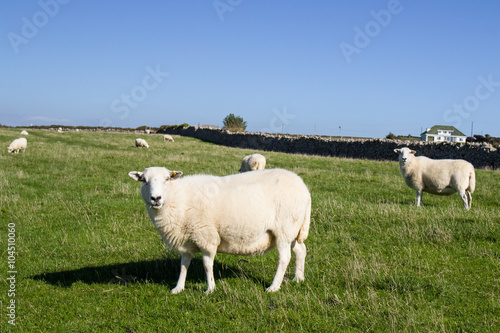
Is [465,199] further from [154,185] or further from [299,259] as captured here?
[154,185]

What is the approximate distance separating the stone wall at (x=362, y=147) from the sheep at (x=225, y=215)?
70.3ft

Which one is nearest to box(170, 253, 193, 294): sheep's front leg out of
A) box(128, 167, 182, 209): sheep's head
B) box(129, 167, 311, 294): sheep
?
box(129, 167, 311, 294): sheep

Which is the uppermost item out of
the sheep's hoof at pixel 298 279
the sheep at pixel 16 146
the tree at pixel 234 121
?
the tree at pixel 234 121

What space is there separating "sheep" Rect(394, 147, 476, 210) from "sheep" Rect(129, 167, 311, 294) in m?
7.22

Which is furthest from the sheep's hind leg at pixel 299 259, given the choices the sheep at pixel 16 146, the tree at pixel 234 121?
the tree at pixel 234 121

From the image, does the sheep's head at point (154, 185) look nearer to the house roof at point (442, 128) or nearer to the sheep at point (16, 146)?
the sheep at point (16, 146)

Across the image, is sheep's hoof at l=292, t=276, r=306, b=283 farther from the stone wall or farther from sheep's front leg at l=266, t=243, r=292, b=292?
the stone wall

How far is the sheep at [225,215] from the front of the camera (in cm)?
480

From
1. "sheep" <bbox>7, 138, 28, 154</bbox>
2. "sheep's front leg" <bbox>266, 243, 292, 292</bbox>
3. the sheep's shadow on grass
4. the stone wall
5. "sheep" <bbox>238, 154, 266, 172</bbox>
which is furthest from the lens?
the stone wall

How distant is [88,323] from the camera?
4.23 metres

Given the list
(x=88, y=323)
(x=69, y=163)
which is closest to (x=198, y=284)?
(x=88, y=323)

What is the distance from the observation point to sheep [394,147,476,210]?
35.4 ft

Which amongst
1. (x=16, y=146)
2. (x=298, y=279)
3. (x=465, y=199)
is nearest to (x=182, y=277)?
(x=298, y=279)

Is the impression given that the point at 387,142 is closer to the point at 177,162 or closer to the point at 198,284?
the point at 177,162
